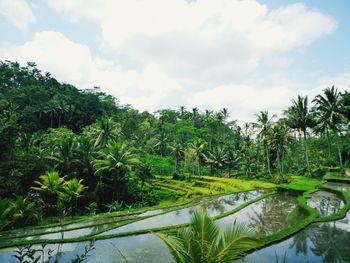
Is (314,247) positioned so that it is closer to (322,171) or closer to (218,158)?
(322,171)

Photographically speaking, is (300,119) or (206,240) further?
(300,119)

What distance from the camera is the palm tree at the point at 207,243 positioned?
3486mm

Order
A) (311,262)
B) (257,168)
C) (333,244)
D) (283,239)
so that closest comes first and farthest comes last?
(311,262), (333,244), (283,239), (257,168)

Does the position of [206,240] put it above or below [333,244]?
above

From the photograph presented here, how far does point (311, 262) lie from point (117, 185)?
21558 millimetres

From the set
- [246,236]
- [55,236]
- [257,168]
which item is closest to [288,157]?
[257,168]

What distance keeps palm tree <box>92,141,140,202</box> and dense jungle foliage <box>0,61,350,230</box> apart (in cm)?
10

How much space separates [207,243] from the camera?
3672mm

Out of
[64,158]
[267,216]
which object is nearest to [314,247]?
[267,216]

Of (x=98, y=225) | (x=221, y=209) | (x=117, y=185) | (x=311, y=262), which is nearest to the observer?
(x=311, y=262)

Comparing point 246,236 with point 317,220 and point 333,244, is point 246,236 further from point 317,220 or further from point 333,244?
point 317,220

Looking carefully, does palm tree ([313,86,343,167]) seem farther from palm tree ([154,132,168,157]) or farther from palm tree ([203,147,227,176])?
palm tree ([154,132,168,157])

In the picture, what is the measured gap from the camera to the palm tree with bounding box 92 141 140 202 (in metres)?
26.2

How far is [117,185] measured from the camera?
27.6 meters
